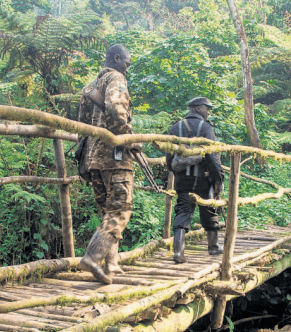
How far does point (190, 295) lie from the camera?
3.33 m

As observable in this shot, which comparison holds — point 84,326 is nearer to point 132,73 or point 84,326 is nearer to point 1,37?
point 1,37

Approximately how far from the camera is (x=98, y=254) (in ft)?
10.5

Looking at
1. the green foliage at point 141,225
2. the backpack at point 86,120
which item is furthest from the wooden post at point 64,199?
the green foliage at point 141,225

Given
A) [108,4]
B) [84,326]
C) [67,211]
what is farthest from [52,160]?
[108,4]

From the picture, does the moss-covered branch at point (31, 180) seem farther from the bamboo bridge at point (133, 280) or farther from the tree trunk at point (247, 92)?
the tree trunk at point (247, 92)

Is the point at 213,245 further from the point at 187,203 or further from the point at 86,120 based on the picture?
the point at 86,120

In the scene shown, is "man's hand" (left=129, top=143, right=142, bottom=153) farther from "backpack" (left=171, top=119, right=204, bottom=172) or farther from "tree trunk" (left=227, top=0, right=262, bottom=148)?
"tree trunk" (left=227, top=0, right=262, bottom=148)

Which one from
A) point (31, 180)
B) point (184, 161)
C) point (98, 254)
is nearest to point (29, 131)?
point (31, 180)

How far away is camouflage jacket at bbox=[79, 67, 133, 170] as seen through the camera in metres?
3.35

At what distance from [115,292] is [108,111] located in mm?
1472

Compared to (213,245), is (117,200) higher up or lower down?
higher up

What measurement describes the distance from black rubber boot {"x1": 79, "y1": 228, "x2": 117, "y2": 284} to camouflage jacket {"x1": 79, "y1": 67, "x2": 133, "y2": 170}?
1.92 feet

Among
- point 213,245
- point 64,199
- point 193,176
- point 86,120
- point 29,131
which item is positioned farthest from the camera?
point 213,245

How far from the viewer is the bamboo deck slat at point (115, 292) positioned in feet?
7.62
